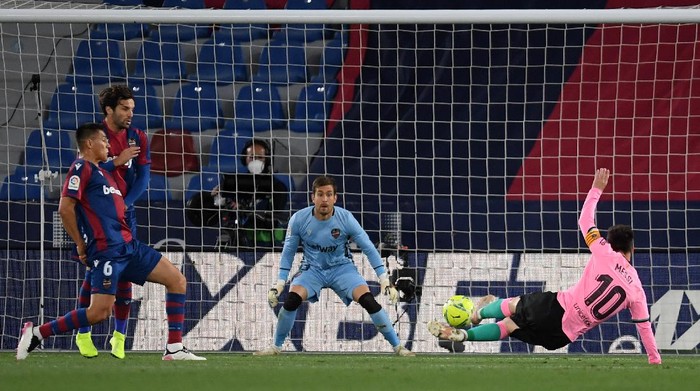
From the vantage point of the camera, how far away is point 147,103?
13.1m

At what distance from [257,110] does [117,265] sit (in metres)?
5.52

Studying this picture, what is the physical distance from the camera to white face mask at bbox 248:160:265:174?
12.1 meters

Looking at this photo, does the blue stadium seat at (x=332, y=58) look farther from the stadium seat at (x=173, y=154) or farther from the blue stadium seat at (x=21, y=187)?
the blue stadium seat at (x=21, y=187)

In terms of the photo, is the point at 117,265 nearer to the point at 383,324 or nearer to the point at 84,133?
the point at 84,133

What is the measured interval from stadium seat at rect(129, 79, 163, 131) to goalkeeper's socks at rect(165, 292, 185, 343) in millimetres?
4724

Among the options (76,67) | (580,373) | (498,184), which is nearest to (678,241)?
(498,184)

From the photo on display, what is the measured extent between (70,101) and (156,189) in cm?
166

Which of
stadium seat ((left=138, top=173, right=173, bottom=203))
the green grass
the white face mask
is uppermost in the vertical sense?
the white face mask

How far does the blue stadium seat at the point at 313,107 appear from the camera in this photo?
13.0 metres

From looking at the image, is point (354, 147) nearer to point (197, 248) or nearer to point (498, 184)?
point (498, 184)

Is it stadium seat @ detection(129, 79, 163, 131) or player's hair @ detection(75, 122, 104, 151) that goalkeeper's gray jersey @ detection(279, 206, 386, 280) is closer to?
player's hair @ detection(75, 122, 104, 151)

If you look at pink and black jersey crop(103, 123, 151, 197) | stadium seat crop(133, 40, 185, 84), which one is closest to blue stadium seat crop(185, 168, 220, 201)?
stadium seat crop(133, 40, 185, 84)

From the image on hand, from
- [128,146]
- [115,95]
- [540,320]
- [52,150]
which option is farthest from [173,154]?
[540,320]

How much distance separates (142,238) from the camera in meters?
12.0
